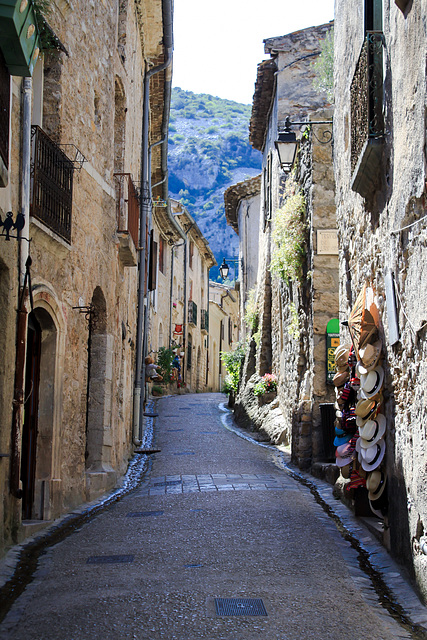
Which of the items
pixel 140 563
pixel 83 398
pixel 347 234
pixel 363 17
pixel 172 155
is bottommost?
pixel 140 563

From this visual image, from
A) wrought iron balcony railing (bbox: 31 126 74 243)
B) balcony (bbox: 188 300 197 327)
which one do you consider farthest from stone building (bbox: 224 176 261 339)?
wrought iron balcony railing (bbox: 31 126 74 243)

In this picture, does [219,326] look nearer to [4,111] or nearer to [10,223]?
[10,223]

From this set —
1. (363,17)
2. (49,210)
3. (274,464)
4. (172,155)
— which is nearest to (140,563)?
(49,210)

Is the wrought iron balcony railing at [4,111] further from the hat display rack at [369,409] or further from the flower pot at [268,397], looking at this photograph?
the flower pot at [268,397]

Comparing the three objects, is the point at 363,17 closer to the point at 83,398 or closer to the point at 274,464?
the point at 83,398

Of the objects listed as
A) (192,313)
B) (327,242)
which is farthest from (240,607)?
(192,313)

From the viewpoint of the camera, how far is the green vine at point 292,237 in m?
13.2

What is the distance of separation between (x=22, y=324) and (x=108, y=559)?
226 cm

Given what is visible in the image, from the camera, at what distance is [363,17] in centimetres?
734

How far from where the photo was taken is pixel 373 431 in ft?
22.4

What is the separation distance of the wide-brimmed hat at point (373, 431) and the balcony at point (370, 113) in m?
2.13

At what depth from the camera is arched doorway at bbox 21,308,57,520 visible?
823 centimetres

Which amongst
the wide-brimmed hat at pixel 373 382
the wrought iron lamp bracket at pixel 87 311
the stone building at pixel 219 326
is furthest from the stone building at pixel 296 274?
the stone building at pixel 219 326

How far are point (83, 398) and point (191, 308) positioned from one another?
2318cm
